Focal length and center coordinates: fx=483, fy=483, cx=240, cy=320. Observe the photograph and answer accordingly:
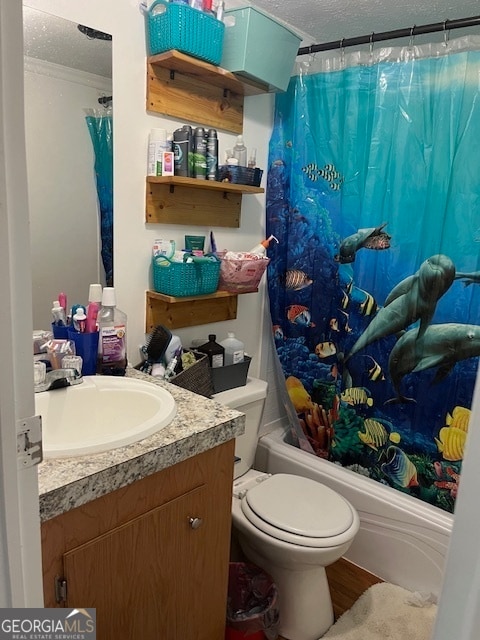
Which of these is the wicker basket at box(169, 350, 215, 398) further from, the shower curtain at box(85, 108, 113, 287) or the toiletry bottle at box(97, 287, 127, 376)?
the shower curtain at box(85, 108, 113, 287)

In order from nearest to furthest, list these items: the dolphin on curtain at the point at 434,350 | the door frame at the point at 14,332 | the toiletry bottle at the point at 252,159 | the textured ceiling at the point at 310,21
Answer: the door frame at the point at 14,332 → the textured ceiling at the point at 310,21 → the dolphin on curtain at the point at 434,350 → the toiletry bottle at the point at 252,159

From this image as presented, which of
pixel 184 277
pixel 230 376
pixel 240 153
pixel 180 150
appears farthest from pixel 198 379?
pixel 240 153

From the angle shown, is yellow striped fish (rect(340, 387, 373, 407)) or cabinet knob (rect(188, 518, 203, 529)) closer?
cabinet knob (rect(188, 518, 203, 529))

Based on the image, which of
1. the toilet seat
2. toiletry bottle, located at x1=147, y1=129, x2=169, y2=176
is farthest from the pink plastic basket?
the toilet seat

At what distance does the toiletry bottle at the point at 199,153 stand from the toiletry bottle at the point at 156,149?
0.11m

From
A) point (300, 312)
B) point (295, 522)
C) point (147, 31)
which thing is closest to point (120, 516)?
point (295, 522)

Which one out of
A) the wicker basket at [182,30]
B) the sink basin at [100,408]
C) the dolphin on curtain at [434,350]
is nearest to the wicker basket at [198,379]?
the sink basin at [100,408]

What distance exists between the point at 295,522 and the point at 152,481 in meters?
0.68

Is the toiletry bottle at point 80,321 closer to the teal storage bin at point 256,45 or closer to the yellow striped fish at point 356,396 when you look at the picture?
the teal storage bin at point 256,45

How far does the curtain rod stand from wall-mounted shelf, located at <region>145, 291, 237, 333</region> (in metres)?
1.07

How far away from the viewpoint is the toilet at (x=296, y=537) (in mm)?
1520

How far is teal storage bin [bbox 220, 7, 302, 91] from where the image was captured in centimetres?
168

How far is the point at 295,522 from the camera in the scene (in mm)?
1569

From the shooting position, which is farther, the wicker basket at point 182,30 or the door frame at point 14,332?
the wicker basket at point 182,30
